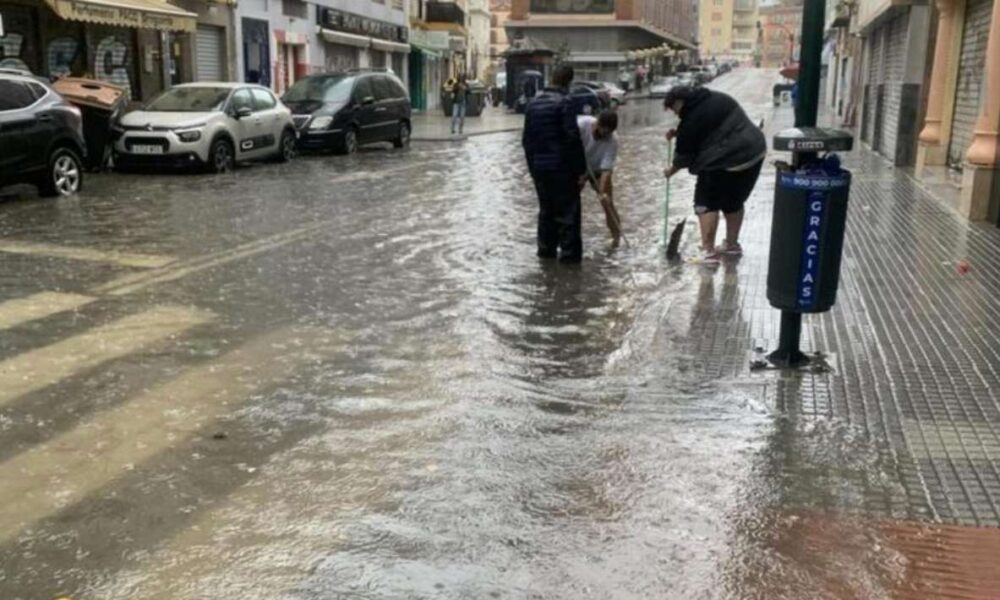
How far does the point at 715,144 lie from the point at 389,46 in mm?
32376

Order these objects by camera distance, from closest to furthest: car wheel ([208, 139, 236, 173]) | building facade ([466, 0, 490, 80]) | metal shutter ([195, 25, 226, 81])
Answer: car wheel ([208, 139, 236, 173])
metal shutter ([195, 25, 226, 81])
building facade ([466, 0, 490, 80])

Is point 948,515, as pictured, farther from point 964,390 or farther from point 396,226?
point 396,226

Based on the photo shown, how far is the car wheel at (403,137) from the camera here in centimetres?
2338

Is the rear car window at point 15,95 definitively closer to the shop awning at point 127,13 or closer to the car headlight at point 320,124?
the shop awning at point 127,13

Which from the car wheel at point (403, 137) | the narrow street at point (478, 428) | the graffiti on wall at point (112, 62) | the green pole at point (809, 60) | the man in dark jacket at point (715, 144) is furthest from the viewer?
the car wheel at point (403, 137)

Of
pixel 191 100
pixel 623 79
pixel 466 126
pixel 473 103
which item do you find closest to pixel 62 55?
pixel 191 100

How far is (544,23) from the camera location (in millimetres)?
77688

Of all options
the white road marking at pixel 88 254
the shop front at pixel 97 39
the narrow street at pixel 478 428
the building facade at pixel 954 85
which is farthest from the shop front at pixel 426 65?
the narrow street at pixel 478 428

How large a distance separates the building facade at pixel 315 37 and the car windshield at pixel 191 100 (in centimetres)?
939

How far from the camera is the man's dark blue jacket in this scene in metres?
8.52

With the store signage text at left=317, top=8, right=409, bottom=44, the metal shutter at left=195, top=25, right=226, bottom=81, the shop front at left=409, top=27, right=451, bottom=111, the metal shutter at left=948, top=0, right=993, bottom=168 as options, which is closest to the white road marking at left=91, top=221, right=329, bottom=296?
the metal shutter at left=948, top=0, right=993, bottom=168

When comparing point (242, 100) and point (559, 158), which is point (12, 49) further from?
point (559, 158)

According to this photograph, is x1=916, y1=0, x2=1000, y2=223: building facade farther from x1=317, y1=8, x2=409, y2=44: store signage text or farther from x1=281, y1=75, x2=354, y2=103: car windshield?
x1=317, y1=8, x2=409, y2=44: store signage text

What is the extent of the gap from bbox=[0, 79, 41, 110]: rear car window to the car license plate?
3271mm
